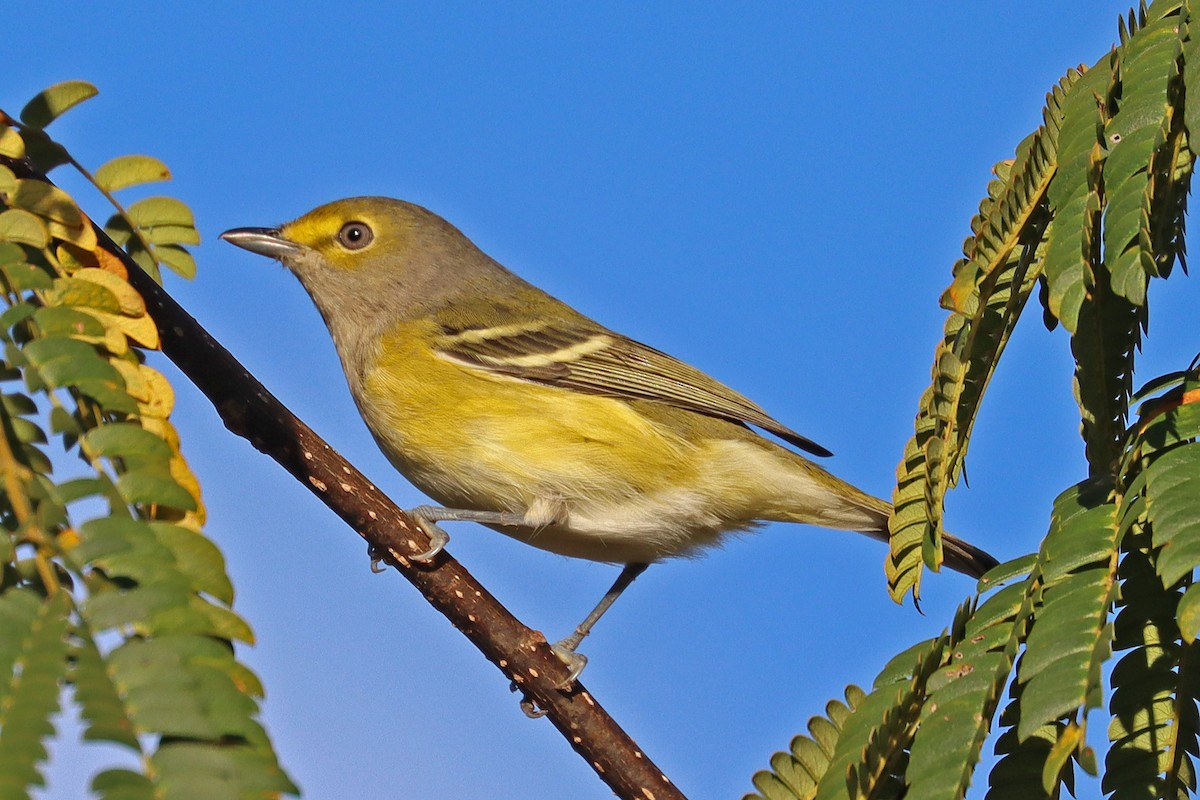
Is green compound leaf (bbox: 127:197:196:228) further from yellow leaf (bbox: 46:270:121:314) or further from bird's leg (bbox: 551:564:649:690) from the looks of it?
bird's leg (bbox: 551:564:649:690)

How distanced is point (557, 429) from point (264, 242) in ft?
6.63

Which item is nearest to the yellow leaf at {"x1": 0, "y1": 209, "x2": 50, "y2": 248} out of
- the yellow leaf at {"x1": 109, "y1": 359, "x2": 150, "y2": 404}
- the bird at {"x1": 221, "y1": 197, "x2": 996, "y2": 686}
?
the yellow leaf at {"x1": 109, "y1": 359, "x2": 150, "y2": 404}

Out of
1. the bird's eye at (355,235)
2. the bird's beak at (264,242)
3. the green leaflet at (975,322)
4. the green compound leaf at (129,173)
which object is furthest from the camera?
the bird's eye at (355,235)

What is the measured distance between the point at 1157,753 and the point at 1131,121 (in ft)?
3.78

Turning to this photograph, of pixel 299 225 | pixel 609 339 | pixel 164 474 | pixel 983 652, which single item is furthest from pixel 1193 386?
pixel 299 225

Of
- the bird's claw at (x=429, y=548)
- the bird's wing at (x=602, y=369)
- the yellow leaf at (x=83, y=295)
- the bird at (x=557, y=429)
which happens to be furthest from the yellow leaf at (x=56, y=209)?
the bird's wing at (x=602, y=369)

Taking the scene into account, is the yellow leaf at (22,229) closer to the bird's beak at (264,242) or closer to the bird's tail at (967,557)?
Answer: the bird's tail at (967,557)

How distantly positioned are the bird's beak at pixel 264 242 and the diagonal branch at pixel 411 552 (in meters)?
3.09

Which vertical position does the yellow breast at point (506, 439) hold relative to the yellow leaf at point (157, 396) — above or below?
above

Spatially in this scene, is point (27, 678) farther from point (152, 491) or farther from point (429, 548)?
point (429, 548)

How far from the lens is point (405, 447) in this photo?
5.14 meters

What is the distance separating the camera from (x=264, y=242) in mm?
6148

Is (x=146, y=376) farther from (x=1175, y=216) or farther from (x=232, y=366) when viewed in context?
(x=1175, y=216)

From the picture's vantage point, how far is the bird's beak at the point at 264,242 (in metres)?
6.11
